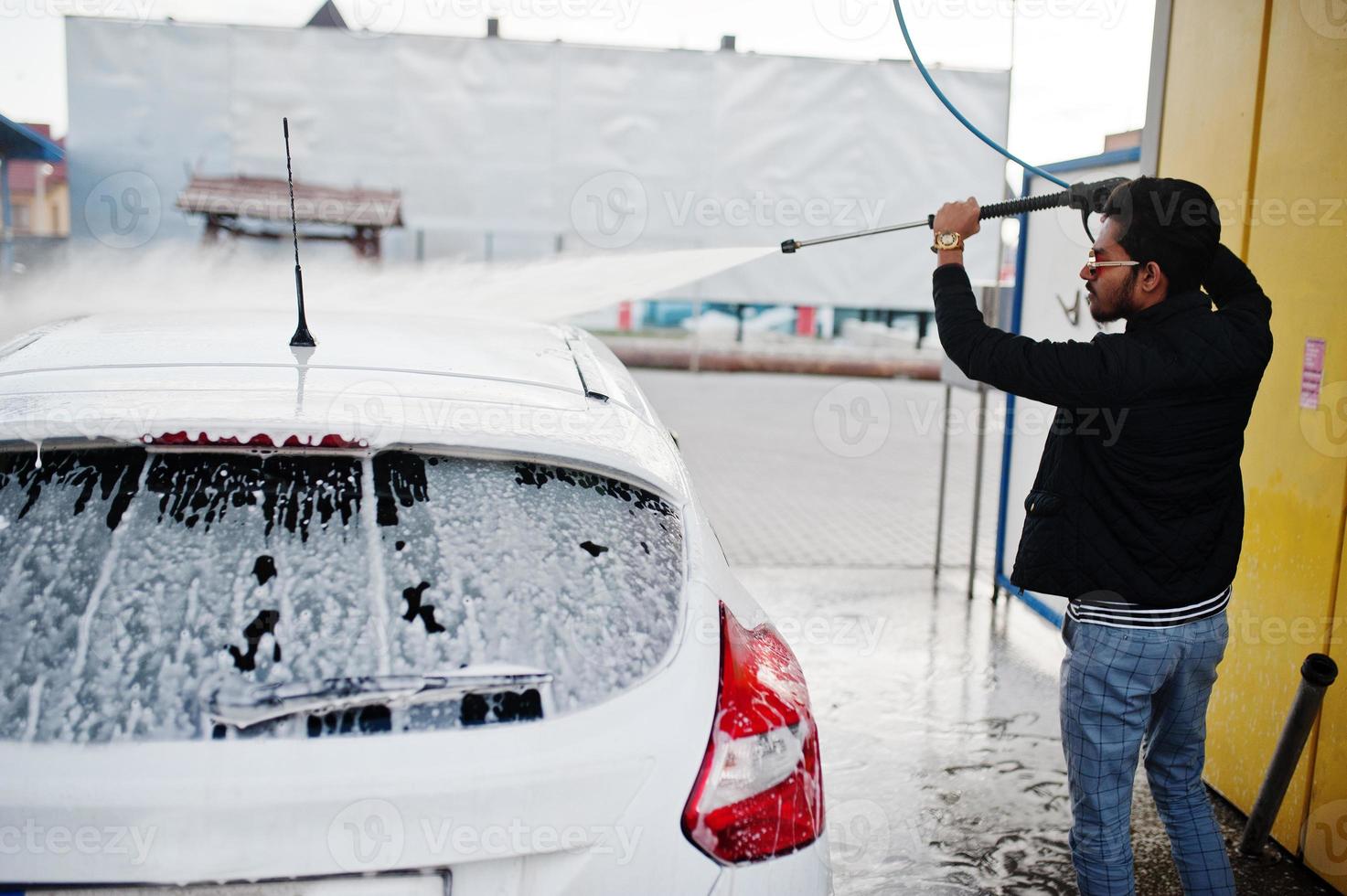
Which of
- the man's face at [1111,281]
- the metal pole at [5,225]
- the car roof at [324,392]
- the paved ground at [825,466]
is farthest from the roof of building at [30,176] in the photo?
the man's face at [1111,281]

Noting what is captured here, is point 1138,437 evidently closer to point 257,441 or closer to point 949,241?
point 949,241

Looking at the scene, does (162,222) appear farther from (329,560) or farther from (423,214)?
(329,560)

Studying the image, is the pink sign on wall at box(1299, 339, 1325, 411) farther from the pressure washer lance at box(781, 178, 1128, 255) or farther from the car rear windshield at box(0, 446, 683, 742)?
the car rear windshield at box(0, 446, 683, 742)

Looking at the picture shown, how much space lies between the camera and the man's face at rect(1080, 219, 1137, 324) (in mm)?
2463

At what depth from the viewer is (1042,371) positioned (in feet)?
7.82

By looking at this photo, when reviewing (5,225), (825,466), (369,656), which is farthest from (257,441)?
(825,466)

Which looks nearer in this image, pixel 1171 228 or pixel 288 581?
pixel 288 581

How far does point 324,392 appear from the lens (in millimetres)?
1943

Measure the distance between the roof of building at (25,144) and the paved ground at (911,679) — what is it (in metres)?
5.49

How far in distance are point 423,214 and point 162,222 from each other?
11.3ft

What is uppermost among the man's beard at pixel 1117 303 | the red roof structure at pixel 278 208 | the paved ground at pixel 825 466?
the red roof structure at pixel 278 208

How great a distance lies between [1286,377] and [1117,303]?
145cm

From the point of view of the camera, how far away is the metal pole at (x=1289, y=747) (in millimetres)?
3227

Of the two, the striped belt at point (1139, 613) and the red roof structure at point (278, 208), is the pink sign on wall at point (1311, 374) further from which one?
the red roof structure at point (278, 208)
